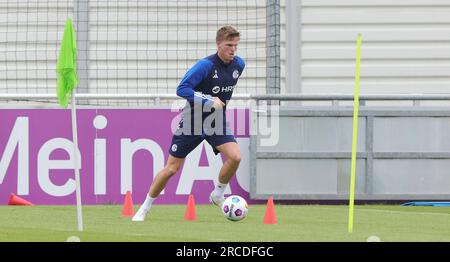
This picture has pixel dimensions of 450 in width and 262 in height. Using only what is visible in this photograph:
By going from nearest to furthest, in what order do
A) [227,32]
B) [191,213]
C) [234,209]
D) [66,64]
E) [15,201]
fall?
[66,64] → [234,209] → [227,32] → [191,213] → [15,201]

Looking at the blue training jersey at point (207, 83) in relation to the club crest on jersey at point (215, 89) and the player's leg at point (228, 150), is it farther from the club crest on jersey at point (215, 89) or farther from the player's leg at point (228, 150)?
the player's leg at point (228, 150)

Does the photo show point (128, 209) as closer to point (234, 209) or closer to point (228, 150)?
point (228, 150)

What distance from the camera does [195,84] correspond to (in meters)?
15.1

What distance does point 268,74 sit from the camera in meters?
19.6

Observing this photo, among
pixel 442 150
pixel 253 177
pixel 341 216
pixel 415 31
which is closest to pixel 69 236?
pixel 341 216

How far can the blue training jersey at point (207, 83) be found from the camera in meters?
15.0

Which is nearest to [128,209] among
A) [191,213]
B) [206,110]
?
[191,213]

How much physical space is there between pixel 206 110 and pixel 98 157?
3361 mm

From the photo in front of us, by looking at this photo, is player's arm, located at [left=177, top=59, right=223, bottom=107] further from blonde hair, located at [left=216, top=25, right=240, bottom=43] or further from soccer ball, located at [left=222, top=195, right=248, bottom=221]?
soccer ball, located at [left=222, top=195, right=248, bottom=221]

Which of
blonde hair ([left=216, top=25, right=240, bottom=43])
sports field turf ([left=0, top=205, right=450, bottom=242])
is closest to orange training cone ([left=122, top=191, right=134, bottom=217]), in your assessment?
sports field turf ([left=0, top=205, right=450, bottom=242])

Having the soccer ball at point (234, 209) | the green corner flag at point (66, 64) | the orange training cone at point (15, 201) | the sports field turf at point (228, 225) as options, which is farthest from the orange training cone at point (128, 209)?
the green corner flag at point (66, 64)
